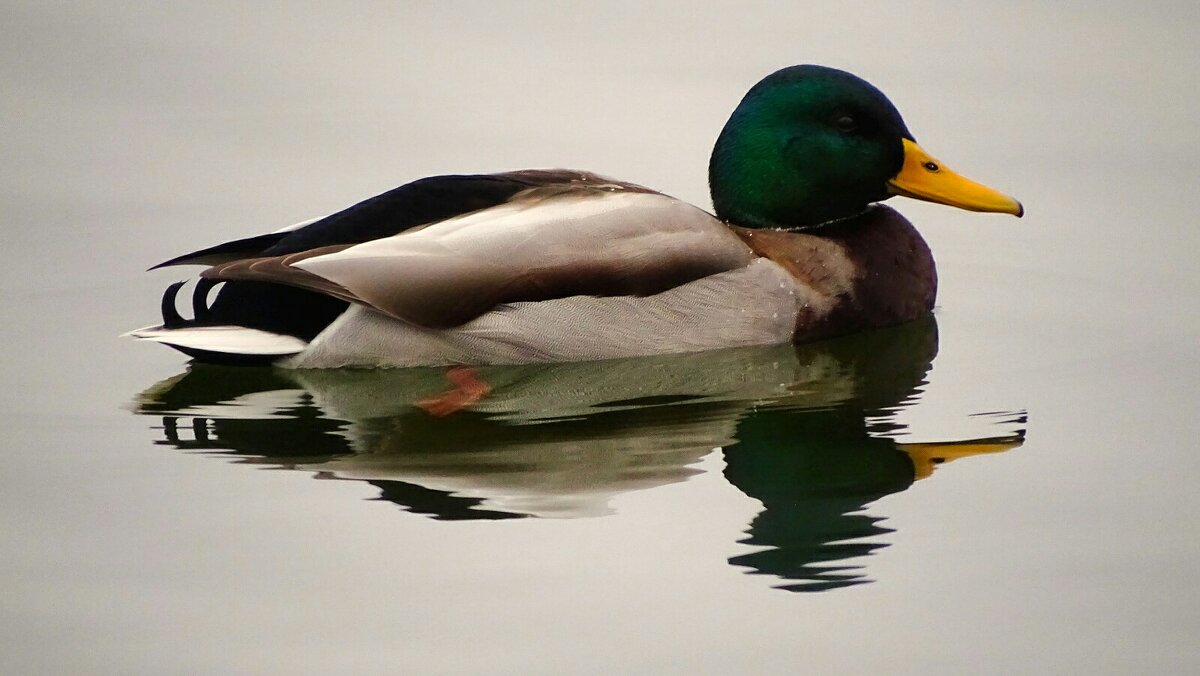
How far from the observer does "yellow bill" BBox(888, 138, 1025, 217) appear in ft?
33.5

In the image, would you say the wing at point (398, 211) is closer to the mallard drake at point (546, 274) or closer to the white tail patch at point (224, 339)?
the mallard drake at point (546, 274)

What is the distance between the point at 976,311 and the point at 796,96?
58.2 inches

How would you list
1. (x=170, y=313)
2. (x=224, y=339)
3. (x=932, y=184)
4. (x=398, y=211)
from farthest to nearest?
(x=932, y=184)
(x=398, y=211)
(x=170, y=313)
(x=224, y=339)

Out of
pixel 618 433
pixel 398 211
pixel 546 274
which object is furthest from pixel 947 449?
pixel 398 211

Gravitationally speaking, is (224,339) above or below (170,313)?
below

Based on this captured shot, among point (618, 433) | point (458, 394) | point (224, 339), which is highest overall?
point (224, 339)

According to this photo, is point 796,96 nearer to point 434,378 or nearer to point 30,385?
point 434,378

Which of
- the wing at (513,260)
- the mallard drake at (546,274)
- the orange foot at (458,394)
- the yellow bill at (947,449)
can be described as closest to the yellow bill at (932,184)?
the mallard drake at (546,274)

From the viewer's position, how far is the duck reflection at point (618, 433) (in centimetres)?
764

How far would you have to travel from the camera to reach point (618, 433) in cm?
850

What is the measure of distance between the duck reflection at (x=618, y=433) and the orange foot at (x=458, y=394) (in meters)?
0.05

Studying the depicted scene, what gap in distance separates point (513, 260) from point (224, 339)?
1.32m

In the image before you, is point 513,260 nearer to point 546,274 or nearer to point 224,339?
point 546,274

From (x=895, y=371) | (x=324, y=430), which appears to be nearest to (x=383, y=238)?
(x=324, y=430)
